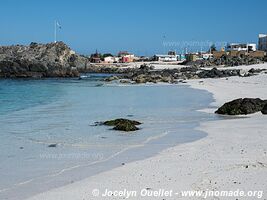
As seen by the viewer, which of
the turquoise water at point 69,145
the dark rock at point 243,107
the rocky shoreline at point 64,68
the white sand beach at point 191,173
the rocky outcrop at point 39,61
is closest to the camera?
the white sand beach at point 191,173

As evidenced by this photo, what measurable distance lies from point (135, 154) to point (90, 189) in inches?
94.6

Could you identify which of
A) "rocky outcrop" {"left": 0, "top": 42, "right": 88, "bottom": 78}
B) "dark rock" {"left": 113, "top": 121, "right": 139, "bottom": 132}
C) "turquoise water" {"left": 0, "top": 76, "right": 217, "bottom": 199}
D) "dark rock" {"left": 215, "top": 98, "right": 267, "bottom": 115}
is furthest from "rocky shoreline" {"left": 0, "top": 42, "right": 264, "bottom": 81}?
"dark rock" {"left": 113, "top": 121, "right": 139, "bottom": 132}

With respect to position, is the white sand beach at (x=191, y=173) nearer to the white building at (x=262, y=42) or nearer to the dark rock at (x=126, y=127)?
the dark rock at (x=126, y=127)

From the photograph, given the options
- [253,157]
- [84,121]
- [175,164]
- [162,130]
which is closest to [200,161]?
[175,164]

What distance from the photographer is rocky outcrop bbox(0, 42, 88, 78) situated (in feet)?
200

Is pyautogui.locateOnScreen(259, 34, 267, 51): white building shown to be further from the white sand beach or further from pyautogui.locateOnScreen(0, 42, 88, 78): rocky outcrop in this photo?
the white sand beach

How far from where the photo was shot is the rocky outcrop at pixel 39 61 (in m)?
60.9

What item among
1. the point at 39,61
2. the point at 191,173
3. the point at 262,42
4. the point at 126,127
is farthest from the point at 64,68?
the point at 262,42

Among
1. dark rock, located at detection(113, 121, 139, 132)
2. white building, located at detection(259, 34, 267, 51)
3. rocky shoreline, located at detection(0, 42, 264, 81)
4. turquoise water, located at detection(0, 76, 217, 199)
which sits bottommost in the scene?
turquoise water, located at detection(0, 76, 217, 199)

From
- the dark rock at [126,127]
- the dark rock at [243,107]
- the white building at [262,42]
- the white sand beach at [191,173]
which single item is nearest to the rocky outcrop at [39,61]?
the dark rock at [243,107]

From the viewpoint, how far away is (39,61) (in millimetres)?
67500

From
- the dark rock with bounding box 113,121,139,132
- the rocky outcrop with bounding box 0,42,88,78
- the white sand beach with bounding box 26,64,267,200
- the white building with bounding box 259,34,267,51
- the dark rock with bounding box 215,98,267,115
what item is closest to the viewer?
the white sand beach with bounding box 26,64,267,200

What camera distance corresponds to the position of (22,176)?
6.34 m

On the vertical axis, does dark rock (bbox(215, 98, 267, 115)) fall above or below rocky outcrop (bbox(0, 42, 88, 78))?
below
